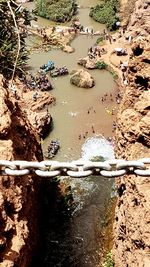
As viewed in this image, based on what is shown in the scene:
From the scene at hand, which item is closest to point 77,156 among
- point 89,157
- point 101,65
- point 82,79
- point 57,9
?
point 89,157

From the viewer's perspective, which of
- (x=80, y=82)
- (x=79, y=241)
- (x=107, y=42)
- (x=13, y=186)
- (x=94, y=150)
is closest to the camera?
(x=13, y=186)

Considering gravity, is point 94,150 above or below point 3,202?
below

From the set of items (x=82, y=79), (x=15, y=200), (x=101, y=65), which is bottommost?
(x=82, y=79)

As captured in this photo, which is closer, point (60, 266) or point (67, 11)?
point (60, 266)

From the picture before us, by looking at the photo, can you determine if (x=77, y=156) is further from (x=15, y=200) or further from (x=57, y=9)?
(x=57, y=9)

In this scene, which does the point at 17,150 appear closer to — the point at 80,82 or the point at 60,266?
the point at 60,266

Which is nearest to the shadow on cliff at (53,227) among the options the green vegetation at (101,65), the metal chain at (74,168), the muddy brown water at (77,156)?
the muddy brown water at (77,156)

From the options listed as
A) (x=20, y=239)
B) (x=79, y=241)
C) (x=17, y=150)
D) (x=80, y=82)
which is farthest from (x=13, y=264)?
(x=80, y=82)

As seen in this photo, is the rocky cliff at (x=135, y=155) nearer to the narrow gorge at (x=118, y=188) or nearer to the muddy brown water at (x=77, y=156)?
the narrow gorge at (x=118, y=188)
